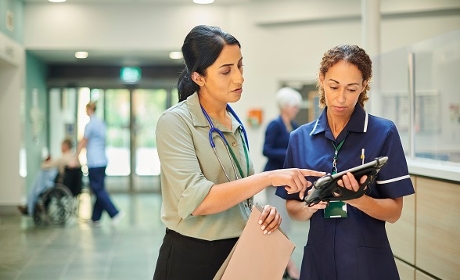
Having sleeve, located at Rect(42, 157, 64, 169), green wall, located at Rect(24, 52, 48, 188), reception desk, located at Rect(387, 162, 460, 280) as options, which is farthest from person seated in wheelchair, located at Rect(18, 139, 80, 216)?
reception desk, located at Rect(387, 162, 460, 280)

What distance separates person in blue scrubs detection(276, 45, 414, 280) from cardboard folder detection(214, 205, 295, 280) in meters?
0.18

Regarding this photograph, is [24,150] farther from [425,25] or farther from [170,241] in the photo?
[170,241]

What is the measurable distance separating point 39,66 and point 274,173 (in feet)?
40.4

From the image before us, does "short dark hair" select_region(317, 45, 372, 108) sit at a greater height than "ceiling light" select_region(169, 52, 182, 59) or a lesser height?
lesser

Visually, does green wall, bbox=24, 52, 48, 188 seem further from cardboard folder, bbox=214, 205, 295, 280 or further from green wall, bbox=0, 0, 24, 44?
cardboard folder, bbox=214, 205, 295, 280

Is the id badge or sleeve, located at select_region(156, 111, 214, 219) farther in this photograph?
the id badge

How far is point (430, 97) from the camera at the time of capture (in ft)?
15.7

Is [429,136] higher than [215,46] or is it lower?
lower

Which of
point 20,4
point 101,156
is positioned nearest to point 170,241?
point 101,156

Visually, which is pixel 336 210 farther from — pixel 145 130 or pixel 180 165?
pixel 145 130

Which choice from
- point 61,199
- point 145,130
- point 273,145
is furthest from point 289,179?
point 145,130

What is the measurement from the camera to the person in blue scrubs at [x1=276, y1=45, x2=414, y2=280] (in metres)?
1.90

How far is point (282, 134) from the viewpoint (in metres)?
5.65

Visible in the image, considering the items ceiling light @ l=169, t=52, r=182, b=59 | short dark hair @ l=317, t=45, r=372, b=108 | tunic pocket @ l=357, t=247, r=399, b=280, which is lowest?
tunic pocket @ l=357, t=247, r=399, b=280
